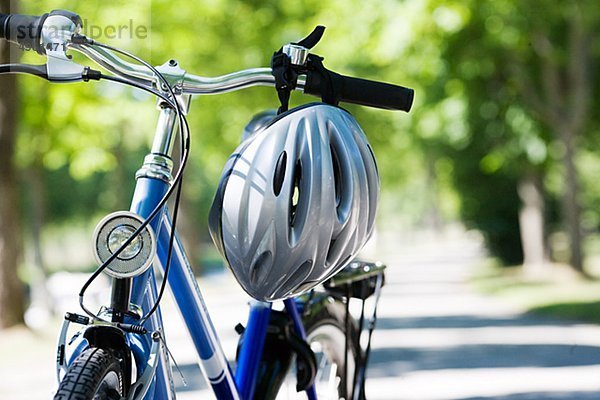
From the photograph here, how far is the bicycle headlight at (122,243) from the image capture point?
2.38m

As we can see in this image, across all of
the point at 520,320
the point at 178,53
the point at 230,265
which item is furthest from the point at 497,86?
the point at 230,265

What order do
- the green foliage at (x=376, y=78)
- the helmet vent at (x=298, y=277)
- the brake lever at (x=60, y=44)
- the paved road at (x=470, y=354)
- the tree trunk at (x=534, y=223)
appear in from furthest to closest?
the tree trunk at (x=534, y=223) → the green foliage at (x=376, y=78) → the paved road at (x=470, y=354) → the helmet vent at (x=298, y=277) → the brake lever at (x=60, y=44)

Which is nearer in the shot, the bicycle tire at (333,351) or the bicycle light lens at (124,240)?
the bicycle light lens at (124,240)

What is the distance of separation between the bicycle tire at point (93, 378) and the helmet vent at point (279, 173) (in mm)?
579

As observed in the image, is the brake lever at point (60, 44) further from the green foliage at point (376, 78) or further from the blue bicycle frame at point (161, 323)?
the green foliage at point (376, 78)

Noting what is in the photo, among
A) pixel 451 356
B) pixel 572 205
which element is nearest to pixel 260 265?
pixel 451 356

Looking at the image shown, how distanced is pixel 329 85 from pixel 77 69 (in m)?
0.71

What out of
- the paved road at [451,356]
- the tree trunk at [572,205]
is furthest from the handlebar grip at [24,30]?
the tree trunk at [572,205]

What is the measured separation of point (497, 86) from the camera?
21.3 metres

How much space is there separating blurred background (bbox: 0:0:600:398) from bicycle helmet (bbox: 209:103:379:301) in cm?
900

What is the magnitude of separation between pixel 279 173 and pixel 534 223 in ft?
72.9

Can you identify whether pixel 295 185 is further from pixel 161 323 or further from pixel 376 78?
pixel 376 78

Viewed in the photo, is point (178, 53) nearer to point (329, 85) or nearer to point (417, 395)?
point (417, 395)

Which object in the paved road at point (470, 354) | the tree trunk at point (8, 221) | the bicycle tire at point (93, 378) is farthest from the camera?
the tree trunk at point (8, 221)
